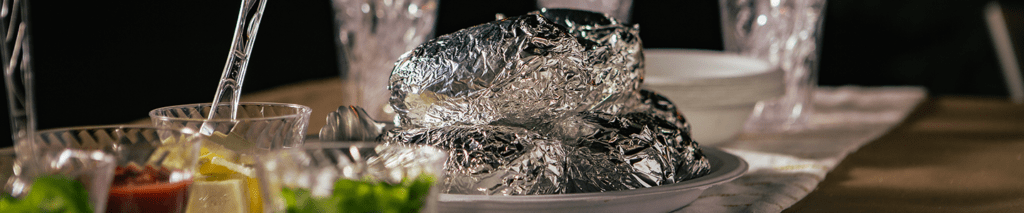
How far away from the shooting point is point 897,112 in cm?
129

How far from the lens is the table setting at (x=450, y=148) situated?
14.5 inches

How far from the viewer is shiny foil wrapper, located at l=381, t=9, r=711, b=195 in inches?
19.7

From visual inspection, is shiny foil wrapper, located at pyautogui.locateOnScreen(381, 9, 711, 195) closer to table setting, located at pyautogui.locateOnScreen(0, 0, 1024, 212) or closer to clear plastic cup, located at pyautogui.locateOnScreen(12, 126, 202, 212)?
table setting, located at pyautogui.locateOnScreen(0, 0, 1024, 212)

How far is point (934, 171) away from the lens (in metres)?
0.80

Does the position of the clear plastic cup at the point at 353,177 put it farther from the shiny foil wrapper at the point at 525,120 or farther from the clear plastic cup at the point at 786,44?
the clear plastic cup at the point at 786,44

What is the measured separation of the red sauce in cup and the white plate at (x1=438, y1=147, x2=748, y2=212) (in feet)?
0.50

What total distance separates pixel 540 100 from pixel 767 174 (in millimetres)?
318

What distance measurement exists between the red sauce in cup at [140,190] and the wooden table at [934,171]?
1.51ft

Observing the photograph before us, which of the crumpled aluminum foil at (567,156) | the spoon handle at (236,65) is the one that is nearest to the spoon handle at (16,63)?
the spoon handle at (236,65)

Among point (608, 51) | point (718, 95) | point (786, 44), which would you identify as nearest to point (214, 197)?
point (608, 51)

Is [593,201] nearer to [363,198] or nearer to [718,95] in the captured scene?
[363,198]

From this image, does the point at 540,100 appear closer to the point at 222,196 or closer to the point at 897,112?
the point at 222,196

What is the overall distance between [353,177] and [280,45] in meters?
2.05

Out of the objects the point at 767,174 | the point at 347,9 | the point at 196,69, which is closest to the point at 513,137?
the point at 767,174
